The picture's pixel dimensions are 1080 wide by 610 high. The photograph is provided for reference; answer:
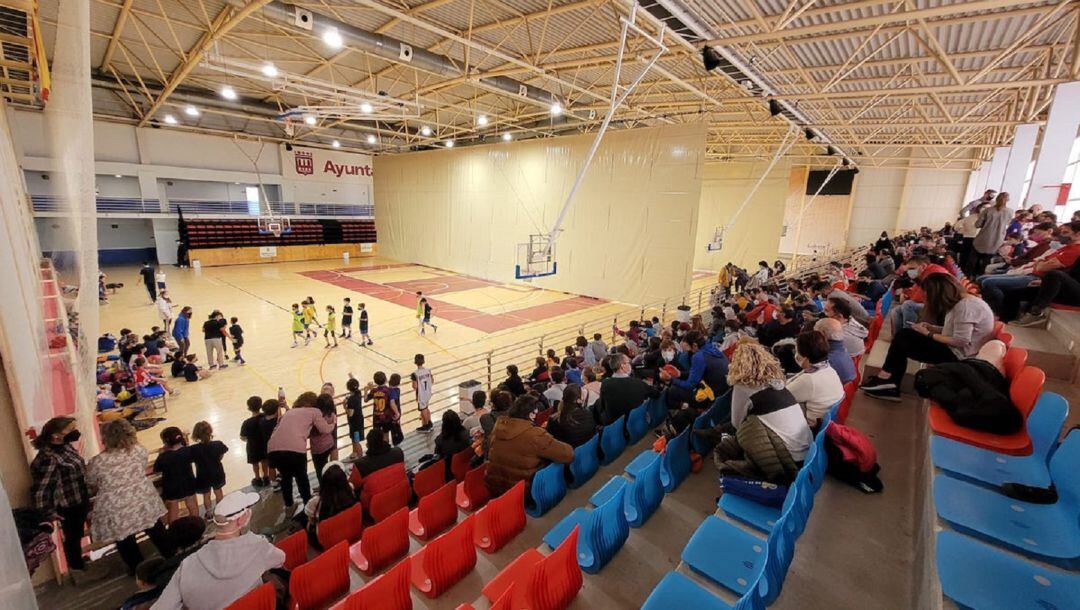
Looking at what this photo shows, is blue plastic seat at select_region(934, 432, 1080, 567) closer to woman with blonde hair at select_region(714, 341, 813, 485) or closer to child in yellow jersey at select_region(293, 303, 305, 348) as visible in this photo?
woman with blonde hair at select_region(714, 341, 813, 485)

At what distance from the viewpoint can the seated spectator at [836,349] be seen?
13.5 ft

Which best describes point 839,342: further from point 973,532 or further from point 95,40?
point 95,40

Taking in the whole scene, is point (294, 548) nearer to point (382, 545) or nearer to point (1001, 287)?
point (382, 545)

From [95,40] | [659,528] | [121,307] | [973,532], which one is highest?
[95,40]

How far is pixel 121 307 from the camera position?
16250 millimetres

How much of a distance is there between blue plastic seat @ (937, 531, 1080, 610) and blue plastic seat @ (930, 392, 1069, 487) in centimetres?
75

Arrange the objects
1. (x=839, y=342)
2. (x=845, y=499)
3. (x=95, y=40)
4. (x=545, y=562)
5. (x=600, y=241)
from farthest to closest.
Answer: (x=600, y=241) → (x=95, y=40) → (x=839, y=342) → (x=845, y=499) → (x=545, y=562)

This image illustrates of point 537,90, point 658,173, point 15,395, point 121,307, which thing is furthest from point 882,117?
point 121,307

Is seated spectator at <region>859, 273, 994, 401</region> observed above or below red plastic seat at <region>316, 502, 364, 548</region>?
above

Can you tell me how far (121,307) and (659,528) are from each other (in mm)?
20890

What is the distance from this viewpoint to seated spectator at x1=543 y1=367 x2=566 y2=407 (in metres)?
5.71

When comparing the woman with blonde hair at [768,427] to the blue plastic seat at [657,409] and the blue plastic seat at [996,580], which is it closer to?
the blue plastic seat at [996,580]

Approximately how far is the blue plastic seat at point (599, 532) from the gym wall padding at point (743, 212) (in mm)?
20063

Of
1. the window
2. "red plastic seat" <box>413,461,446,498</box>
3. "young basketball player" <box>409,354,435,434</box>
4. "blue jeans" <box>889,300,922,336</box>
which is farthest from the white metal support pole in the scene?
the window
